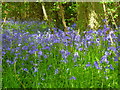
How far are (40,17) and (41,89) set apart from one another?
356 inches

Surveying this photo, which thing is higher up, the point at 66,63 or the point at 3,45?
the point at 3,45

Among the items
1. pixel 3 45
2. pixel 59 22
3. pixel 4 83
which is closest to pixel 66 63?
pixel 4 83

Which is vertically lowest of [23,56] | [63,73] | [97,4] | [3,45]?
[63,73]

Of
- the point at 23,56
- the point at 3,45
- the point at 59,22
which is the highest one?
the point at 59,22

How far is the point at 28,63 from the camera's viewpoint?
16.7 ft

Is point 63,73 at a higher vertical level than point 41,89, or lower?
higher

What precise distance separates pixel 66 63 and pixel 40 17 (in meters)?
8.42

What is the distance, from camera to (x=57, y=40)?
5.59m

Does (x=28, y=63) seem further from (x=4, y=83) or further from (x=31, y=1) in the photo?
(x=31, y=1)

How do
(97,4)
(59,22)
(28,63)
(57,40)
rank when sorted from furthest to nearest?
(59,22), (97,4), (57,40), (28,63)

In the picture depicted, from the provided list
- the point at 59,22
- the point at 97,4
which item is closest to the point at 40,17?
the point at 59,22

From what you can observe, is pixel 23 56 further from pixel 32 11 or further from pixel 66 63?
pixel 32 11

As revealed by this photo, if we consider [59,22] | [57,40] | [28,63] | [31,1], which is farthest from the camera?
[31,1]

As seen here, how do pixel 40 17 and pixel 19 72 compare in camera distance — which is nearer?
pixel 19 72
